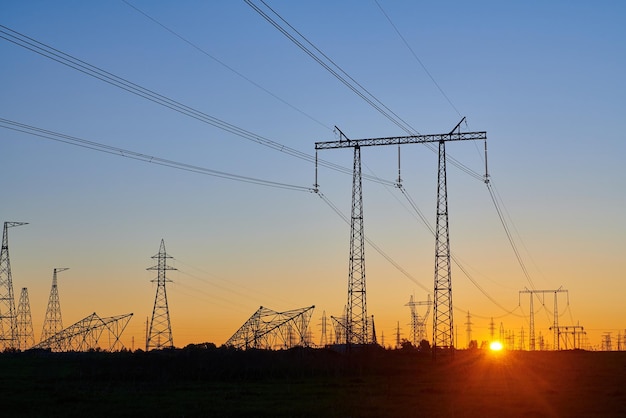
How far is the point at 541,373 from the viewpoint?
9638 cm

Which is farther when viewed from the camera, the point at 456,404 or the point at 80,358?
the point at 80,358

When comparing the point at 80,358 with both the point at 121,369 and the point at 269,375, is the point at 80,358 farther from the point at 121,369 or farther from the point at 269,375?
the point at 269,375

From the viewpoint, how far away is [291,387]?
70.8m

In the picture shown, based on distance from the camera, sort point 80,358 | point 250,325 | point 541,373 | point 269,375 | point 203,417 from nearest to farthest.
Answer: point 203,417, point 269,375, point 541,373, point 80,358, point 250,325

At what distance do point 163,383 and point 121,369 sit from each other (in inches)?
720

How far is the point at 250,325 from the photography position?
414ft

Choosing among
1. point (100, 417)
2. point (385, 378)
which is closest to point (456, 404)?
point (100, 417)

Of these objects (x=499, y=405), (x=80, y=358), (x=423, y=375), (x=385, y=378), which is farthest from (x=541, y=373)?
(x=80, y=358)

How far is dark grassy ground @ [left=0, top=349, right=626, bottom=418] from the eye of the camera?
51188mm

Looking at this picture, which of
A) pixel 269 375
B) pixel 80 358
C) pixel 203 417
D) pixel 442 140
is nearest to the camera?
pixel 203 417

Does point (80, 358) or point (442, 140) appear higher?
point (442, 140)

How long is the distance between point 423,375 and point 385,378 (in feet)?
22.6

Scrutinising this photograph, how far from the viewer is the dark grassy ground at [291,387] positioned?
51188mm

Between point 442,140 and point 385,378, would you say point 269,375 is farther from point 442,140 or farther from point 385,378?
point 442,140
